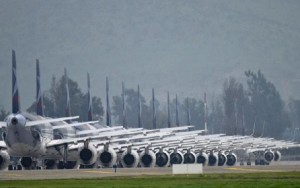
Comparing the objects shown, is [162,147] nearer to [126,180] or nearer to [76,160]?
[76,160]

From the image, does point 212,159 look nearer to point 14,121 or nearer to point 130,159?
point 130,159

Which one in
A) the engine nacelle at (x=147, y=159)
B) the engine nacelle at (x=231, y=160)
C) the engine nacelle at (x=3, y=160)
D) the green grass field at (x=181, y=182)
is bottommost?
the green grass field at (x=181, y=182)

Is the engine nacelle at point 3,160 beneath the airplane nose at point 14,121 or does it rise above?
beneath

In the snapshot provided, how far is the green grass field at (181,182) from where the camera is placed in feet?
237

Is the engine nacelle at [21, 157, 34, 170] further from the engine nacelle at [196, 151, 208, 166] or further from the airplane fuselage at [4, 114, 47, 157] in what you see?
the engine nacelle at [196, 151, 208, 166]

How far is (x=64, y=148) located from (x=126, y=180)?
120 ft

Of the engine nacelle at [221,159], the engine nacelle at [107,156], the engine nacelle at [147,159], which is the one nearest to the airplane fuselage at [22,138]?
the engine nacelle at [107,156]

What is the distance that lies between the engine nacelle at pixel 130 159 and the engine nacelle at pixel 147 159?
419cm

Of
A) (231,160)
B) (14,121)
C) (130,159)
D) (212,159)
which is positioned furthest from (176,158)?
(14,121)

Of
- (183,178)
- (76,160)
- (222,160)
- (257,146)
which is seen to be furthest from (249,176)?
(257,146)

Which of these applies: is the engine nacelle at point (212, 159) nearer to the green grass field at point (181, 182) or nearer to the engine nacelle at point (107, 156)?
the engine nacelle at point (107, 156)

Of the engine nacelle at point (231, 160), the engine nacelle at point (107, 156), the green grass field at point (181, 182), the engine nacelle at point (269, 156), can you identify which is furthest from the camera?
the engine nacelle at point (269, 156)

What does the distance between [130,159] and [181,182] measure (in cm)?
4635

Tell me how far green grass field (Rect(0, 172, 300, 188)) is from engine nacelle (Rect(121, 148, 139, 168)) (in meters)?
35.7
